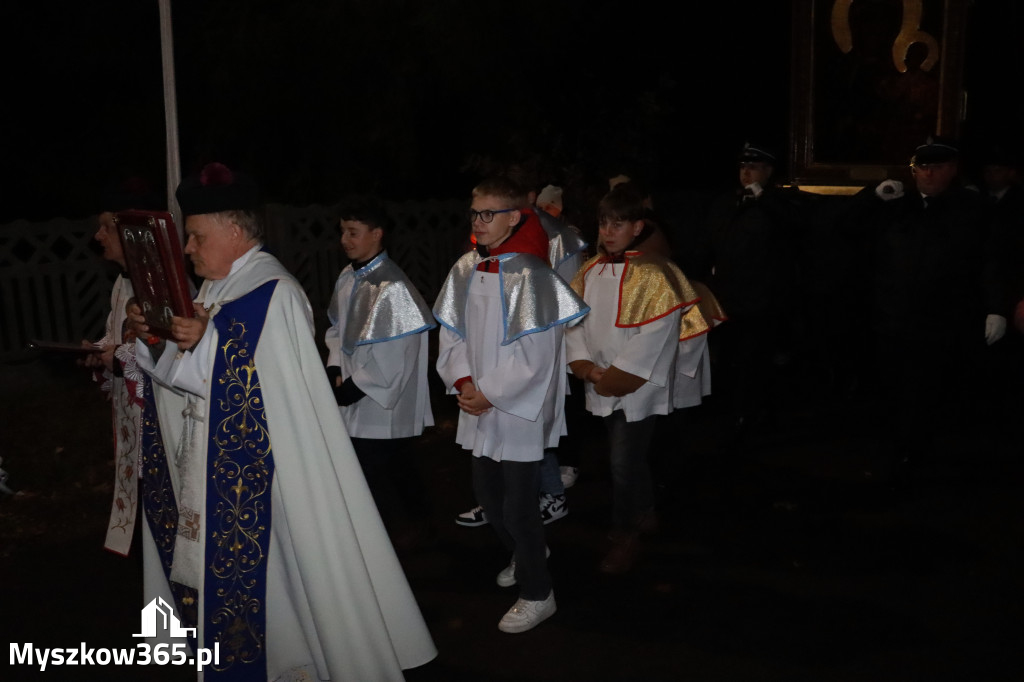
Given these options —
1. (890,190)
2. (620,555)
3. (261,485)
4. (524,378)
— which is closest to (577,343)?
(524,378)

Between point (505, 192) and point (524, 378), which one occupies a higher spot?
point (505, 192)

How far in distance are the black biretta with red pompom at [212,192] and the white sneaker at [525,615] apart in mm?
2059

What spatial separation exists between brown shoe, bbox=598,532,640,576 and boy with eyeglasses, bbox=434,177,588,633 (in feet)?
2.12

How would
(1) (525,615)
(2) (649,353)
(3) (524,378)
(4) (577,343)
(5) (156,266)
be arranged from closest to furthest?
1. (5) (156,266)
2. (3) (524,378)
3. (1) (525,615)
4. (2) (649,353)
5. (4) (577,343)

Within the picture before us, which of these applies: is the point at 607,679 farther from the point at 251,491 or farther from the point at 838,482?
the point at 838,482

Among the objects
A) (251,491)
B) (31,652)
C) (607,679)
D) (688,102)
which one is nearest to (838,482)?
(607,679)

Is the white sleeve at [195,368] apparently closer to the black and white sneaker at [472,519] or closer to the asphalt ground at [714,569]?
the asphalt ground at [714,569]

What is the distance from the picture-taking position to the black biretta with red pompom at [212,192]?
3602 millimetres

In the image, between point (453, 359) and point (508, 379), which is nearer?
point (508, 379)

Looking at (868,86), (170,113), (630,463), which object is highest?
(868,86)

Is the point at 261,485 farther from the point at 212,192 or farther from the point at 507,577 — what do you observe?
the point at 507,577

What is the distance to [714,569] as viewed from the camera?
17.1 feet

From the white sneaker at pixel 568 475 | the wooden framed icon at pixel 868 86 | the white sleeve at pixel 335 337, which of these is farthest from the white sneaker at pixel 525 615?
the wooden framed icon at pixel 868 86

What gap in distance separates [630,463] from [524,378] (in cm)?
103
